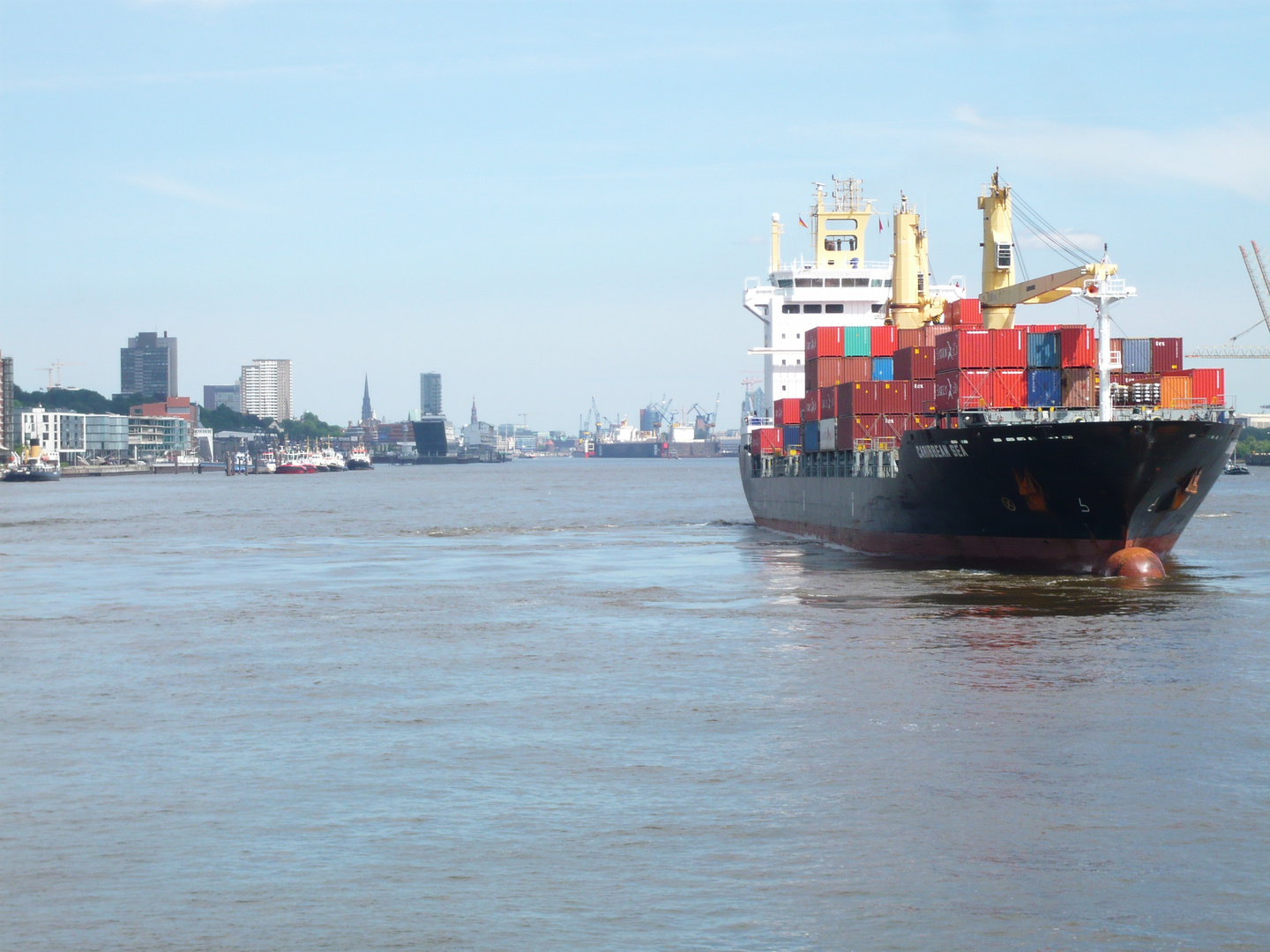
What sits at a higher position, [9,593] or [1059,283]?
[1059,283]

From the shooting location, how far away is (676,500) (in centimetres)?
10744

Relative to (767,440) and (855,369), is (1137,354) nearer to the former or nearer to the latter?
(855,369)

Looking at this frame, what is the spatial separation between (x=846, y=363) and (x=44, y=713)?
37.1m

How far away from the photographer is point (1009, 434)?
38.4 metres

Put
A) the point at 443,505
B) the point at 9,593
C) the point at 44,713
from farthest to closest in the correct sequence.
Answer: the point at 443,505 < the point at 9,593 < the point at 44,713

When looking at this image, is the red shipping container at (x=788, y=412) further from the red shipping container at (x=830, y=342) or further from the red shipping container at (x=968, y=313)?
the red shipping container at (x=968, y=313)

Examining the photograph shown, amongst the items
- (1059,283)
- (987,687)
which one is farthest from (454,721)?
(1059,283)

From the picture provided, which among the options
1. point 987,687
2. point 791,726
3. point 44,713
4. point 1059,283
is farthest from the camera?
point 1059,283

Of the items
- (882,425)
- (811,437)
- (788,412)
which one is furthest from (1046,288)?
(788,412)

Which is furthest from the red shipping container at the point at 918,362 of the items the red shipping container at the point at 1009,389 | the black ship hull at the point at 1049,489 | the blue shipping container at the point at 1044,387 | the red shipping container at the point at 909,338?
the blue shipping container at the point at 1044,387

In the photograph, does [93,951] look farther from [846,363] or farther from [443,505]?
[443,505]

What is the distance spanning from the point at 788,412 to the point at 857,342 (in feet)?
36.1

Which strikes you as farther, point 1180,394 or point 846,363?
point 846,363

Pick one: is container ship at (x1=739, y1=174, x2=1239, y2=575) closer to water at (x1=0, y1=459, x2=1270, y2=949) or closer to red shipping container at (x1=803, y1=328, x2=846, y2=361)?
red shipping container at (x1=803, y1=328, x2=846, y2=361)
